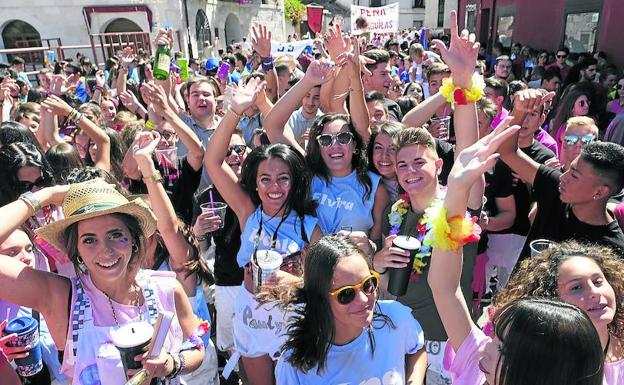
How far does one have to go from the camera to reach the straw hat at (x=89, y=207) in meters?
1.85

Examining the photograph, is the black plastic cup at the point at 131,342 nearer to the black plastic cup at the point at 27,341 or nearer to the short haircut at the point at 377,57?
the black plastic cup at the point at 27,341

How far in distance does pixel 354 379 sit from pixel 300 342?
0.26m

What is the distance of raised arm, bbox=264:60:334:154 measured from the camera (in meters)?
3.34

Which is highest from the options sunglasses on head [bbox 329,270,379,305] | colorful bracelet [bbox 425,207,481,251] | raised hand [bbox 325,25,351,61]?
raised hand [bbox 325,25,351,61]

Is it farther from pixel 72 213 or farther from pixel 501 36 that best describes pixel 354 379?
pixel 501 36

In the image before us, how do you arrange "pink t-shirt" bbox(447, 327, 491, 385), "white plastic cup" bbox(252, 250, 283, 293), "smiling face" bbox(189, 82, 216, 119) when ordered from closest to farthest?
"pink t-shirt" bbox(447, 327, 491, 385), "white plastic cup" bbox(252, 250, 283, 293), "smiling face" bbox(189, 82, 216, 119)

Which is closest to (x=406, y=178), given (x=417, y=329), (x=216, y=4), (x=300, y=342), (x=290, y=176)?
(x=290, y=176)

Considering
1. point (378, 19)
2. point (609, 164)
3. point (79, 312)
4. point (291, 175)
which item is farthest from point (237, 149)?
point (378, 19)

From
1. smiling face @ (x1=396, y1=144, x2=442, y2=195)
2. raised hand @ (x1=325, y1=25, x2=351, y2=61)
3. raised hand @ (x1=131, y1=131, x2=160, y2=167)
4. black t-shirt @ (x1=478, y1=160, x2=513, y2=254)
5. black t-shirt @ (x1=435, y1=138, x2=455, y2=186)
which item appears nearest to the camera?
smiling face @ (x1=396, y1=144, x2=442, y2=195)

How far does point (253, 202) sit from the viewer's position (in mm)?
2869

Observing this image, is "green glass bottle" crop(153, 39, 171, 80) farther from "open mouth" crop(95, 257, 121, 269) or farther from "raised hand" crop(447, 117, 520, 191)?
"raised hand" crop(447, 117, 520, 191)

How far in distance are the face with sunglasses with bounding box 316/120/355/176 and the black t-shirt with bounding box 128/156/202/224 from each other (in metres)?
1.07

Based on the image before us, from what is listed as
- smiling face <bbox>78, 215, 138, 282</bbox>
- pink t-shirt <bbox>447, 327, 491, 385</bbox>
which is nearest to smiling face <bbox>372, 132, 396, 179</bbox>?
pink t-shirt <bbox>447, 327, 491, 385</bbox>

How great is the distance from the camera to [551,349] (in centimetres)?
129
